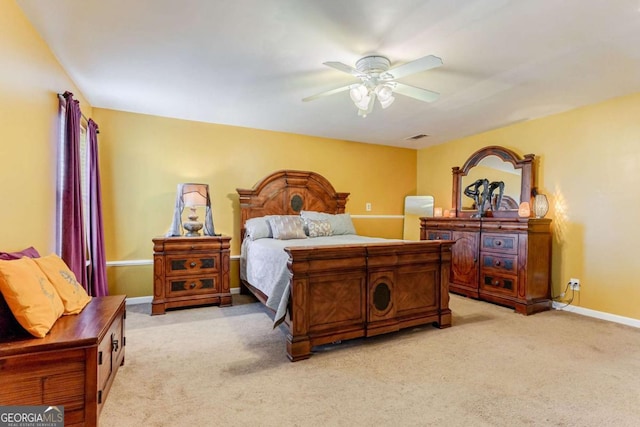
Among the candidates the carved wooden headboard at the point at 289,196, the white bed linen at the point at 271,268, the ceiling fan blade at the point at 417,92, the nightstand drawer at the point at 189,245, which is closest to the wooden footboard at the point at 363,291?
the white bed linen at the point at 271,268

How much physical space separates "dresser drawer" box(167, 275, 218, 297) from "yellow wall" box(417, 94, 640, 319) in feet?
14.0

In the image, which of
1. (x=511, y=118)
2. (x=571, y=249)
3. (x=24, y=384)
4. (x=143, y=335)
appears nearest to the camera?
(x=24, y=384)

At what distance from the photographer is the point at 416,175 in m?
6.10

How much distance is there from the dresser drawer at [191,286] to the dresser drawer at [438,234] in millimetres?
3230

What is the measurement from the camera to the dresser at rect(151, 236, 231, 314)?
355 cm

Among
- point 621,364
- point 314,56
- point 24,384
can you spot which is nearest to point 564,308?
point 621,364

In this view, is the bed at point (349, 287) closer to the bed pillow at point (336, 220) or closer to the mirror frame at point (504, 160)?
the bed pillow at point (336, 220)

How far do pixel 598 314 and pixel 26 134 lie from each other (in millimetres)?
5540

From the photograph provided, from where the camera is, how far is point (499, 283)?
3.94 m

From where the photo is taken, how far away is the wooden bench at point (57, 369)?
1400 millimetres

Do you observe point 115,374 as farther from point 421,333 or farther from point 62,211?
point 421,333

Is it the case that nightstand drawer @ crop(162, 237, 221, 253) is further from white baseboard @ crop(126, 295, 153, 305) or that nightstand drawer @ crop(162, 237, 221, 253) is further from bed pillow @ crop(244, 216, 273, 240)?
white baseboard @ crop(126, 295, 153, 305)

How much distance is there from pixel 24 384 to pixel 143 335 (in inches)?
61.8

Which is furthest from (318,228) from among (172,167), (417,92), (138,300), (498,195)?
(498,195)
